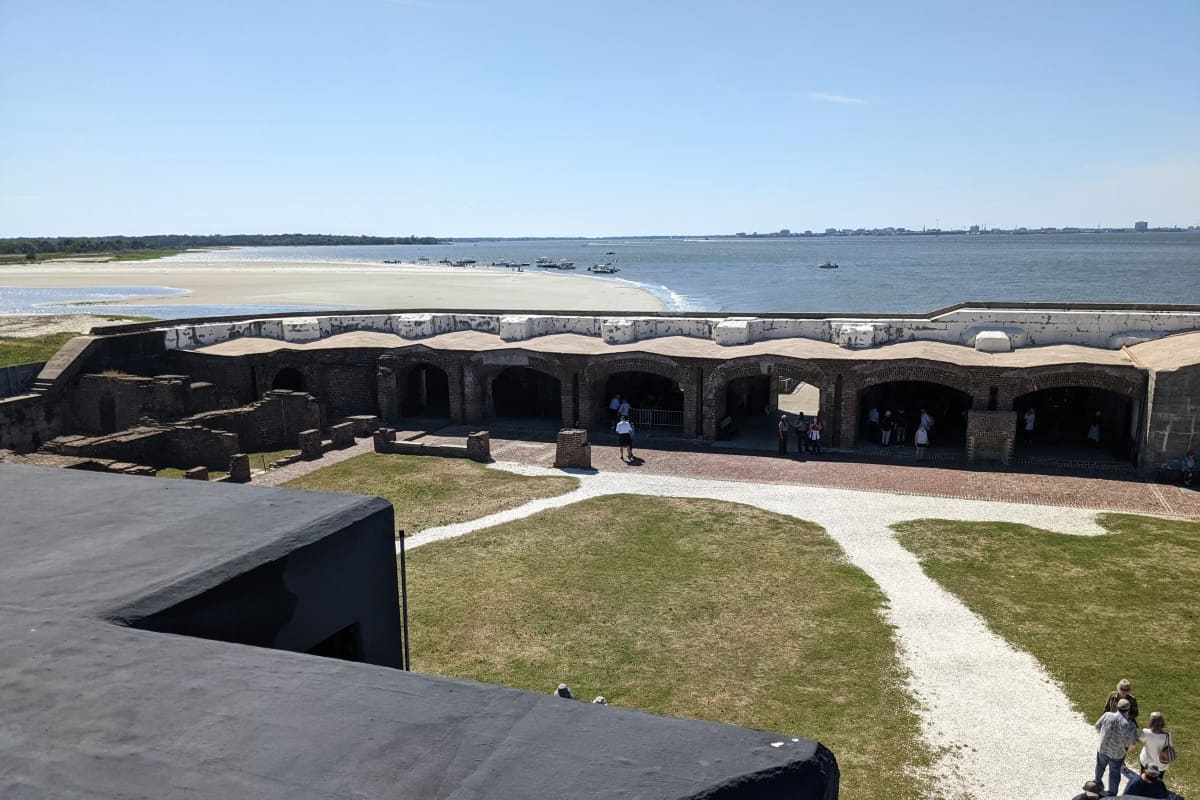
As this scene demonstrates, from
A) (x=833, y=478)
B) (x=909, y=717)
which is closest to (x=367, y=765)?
(x=909, y=717)

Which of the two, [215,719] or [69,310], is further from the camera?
[69,310]

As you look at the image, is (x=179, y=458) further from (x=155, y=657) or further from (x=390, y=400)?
(x=155, y=657)

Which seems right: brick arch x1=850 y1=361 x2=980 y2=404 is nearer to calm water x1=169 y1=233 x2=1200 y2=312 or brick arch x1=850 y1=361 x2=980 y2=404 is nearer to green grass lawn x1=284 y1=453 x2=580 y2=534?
green grass lawn x1=284 y1=453 x2=580 y2=534

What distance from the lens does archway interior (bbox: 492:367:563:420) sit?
30016 millimetres

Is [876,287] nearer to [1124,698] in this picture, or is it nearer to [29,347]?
[29,347]

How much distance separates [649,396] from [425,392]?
825cm

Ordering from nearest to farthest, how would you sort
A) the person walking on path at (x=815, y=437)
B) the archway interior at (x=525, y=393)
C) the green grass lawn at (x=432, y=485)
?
the green grass lawn at (x=432, y=485) < the person walking on path at (x=815, y=437) < the archway interior at (x=525, y=393)

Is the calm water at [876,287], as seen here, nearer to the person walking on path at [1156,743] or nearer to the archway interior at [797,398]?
the archway interior at [797,398]

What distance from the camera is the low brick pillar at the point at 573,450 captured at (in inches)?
888

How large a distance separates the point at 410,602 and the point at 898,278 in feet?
368

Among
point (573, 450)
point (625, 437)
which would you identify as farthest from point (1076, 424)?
point (573, 450)

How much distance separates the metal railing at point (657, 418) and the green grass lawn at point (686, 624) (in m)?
8.45

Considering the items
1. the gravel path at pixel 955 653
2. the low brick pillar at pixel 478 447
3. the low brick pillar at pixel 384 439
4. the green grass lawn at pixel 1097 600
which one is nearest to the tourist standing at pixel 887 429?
the gravel path at pixel 955 653

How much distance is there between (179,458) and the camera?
2281 centimetres
